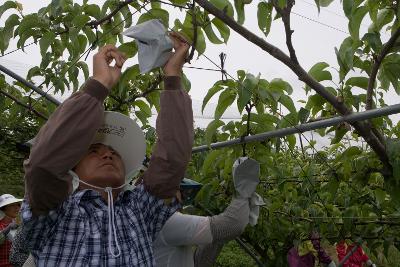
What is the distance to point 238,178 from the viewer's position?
55.3 inches

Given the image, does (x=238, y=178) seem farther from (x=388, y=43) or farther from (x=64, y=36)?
(x=64, y=36)

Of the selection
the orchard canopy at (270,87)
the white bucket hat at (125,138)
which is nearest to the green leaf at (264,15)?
the orchard canopy at (270,87)

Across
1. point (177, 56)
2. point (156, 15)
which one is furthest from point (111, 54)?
point (156, 15)

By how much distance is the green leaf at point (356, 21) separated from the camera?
1.12 m

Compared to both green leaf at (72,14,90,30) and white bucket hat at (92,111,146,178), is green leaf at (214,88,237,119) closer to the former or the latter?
white bucket hat at (92,111,146,178)

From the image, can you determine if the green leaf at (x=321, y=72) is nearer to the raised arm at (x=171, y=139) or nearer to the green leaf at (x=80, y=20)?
the raised arm at (x=171, y=139)

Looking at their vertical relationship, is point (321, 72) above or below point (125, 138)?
above

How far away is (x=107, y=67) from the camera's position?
3.25 ft

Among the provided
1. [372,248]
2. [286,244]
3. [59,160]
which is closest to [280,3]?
[59,160]

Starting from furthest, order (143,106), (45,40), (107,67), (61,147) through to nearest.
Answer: (143,106) < (45,40) < (107,67) < (61,147)

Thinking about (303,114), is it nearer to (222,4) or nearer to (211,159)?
(222,4)

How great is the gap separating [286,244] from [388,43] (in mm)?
2079

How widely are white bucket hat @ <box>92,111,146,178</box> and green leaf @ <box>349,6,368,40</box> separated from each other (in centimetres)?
57

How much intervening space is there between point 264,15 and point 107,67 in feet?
1.29
